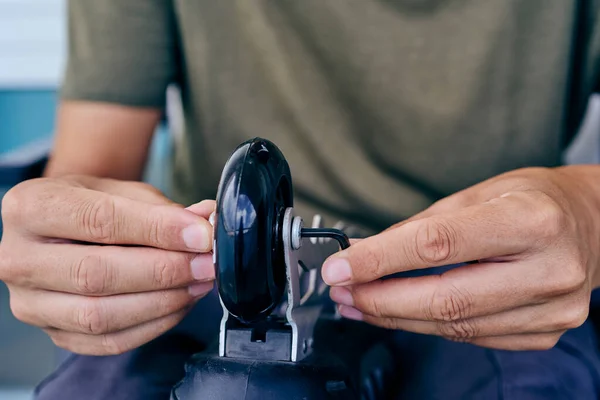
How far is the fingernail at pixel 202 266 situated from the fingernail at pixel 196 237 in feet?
0.06

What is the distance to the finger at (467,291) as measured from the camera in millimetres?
467

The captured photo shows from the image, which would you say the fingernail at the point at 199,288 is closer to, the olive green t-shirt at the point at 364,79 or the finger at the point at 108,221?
the finger at the point at 108,221

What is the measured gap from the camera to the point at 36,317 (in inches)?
22.0

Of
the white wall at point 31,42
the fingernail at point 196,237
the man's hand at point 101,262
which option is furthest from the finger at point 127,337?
the white wall at point 31,42

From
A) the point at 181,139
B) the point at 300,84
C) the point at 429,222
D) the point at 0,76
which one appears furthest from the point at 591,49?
the point at 0,76

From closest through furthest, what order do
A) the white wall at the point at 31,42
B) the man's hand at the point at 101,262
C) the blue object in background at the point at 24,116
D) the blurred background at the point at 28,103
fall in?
the man's hand at the point at 101,262 < the blurred background at the point at 28,103 < the white wall at the point at 31,42 < the blue object in background at the point at 24,116

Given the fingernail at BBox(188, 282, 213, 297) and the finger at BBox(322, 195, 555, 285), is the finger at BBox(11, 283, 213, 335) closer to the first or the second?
the fingernail at BBox(188, 282, 213, 297)

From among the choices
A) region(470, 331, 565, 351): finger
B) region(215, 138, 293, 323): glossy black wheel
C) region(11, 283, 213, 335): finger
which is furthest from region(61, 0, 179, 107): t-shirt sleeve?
region(470, 331, 565, 351): finger

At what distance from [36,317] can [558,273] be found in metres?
0.50

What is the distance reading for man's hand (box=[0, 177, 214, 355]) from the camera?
485mm

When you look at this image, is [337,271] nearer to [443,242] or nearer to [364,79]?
[443,242]

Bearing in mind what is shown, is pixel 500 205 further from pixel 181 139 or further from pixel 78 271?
pixel 181 139

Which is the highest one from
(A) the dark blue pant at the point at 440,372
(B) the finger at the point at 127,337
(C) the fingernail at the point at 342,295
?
(C) the fingernail at the point at 342,295

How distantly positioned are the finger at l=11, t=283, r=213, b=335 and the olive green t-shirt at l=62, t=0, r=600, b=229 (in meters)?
0.40
